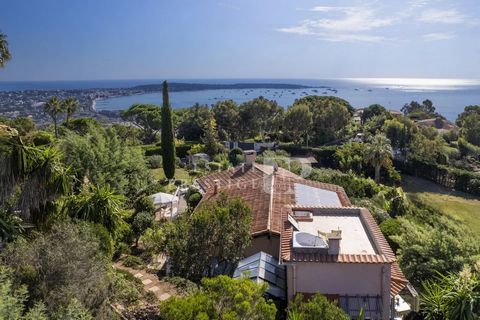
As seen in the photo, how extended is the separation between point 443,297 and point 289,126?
47.3 m

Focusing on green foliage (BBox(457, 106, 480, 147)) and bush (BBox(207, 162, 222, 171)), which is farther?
green foliage (BBox(457, 106, 480, 147))

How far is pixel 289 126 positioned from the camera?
187ft

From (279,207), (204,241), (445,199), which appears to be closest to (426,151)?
(445,199)

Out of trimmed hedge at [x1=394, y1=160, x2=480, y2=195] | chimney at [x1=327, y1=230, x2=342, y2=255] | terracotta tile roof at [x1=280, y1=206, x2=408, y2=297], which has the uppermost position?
chimney at [x1=327, y1=230, x2=342, y2=255]

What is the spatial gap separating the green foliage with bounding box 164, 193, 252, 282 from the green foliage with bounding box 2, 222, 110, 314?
412 centimetres

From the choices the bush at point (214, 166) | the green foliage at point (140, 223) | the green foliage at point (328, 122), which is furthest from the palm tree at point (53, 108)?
the green foliage at point (140, 223)

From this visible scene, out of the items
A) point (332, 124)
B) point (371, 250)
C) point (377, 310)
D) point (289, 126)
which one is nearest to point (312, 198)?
point (371, 250)

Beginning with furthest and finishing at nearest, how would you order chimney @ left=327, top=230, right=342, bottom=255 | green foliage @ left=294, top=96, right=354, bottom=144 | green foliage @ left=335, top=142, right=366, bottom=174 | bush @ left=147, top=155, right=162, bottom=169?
green foliage @ left=294, top=96, right=354, bottom=144 < green foliage @ left=335, top=142, right=366, bottom=174 < bush @ left=147, top=155, right=162, bottom=169 < chimney @ left=327, top=230, right=342, bottom=255

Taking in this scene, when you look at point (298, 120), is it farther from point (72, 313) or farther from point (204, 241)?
point (72, 313)

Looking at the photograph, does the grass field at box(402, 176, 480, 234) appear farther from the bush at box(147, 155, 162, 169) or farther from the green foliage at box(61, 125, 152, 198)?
the bush at box(147, 155, 162, 169)

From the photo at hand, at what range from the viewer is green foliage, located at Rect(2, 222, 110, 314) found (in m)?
6.93

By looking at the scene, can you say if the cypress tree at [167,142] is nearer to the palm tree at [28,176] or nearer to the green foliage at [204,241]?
the green foliage at [204,241]

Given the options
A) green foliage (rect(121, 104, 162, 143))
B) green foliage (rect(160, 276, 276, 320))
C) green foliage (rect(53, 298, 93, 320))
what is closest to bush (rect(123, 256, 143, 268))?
green foliage (rect(160, 276, 276, 320))

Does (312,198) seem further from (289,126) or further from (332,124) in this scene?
(332,124)
